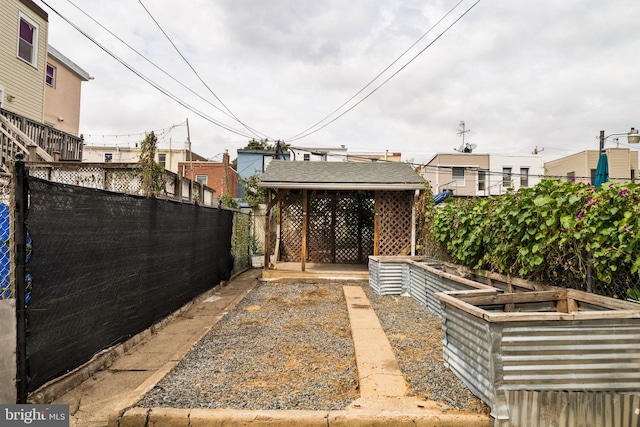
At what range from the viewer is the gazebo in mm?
9180

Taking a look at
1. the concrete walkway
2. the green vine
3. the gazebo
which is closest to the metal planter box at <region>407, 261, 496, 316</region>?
the concrete walkway

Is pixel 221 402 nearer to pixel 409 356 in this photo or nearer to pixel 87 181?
pixel 409 356

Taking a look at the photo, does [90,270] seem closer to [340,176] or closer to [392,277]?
[392,277]

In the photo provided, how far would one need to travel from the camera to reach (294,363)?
351 centimetres

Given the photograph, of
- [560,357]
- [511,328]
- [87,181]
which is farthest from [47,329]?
[87,181]

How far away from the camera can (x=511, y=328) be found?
2.57 m

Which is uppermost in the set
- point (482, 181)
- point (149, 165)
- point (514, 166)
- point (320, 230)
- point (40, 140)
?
point (514, 166)

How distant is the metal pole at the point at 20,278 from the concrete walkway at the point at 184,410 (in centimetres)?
22

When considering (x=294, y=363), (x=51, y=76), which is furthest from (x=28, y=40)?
(x=294, y=363)

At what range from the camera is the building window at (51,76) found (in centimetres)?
1406

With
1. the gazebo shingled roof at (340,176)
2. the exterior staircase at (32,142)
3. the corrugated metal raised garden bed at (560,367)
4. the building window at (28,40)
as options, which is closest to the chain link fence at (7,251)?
the corrugated metal raised garden bed at (560,367)

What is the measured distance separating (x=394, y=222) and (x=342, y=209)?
2.36 meters

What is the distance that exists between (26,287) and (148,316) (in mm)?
2069

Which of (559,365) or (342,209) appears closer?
(559,365)
